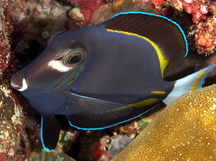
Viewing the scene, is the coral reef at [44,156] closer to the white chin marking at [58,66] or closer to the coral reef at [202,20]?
the white chin marking at [58,66]

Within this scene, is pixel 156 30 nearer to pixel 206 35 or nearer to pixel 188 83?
pixel 206 35

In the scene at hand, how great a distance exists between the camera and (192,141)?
1585 mm

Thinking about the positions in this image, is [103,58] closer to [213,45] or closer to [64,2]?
[213,45]

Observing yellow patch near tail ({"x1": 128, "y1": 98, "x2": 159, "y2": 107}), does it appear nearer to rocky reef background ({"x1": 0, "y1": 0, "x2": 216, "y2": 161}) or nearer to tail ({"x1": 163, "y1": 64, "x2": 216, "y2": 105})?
tail ({"x1": 163, "y1": 64, "x2": 216, "y2": 105})

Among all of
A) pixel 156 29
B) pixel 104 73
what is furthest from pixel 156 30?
pixel 104 73

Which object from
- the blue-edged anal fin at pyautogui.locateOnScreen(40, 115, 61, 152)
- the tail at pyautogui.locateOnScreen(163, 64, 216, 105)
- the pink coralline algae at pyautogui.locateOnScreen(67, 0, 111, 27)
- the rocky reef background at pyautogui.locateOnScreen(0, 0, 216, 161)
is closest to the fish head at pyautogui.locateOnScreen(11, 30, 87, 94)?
the rocky reef background at pyautogui.locateOnScreen(0, 0, 216, 161)

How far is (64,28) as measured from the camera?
336 centimetres

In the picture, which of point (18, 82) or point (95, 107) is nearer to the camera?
point (18, 82)

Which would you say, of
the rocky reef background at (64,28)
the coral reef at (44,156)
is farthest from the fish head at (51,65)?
the coral reef at (44,156)

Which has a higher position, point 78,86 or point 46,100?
point 78,86

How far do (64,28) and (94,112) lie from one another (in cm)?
158

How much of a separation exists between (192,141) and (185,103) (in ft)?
1.00

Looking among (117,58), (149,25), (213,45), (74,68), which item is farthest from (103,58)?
(213,45)

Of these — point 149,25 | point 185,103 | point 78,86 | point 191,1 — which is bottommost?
point 78,86
